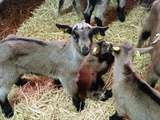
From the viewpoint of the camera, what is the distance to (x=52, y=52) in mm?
→ 4984

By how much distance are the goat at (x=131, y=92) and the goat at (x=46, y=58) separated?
461 millimetres

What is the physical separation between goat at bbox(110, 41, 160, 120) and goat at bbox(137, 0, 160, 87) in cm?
48

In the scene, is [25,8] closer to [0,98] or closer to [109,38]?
[109,38]

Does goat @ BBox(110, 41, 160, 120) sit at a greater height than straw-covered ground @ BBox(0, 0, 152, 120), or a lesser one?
greater

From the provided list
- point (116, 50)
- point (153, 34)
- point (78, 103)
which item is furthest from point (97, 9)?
point (116, 50)

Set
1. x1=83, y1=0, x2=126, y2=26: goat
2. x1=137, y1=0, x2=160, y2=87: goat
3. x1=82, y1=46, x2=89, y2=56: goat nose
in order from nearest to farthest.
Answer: x1=82, y1=46, x2=89, y2=56: goat nose → x1=137, y1=0, x2=160, y2=87: goat → x1=83, y1=0, x2=126, y2=26: goat

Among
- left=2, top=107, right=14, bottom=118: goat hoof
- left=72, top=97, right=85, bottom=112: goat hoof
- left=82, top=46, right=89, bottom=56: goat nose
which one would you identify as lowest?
left=2, top=107, right=14, bottom=118: goat hoof

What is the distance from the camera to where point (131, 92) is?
4.35m

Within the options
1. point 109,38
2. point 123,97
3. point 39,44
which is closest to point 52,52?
point 39,44

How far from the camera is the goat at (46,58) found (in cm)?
477

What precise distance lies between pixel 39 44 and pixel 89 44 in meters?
0.56

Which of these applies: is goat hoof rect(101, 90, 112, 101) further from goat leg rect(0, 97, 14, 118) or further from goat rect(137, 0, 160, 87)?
goat leg rect(0, 97, 14, 118)

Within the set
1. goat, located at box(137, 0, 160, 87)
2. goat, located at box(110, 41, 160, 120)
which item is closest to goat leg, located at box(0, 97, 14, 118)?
goat, located at box(110, 41, 160, 120)

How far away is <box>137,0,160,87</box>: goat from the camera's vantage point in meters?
4.92
